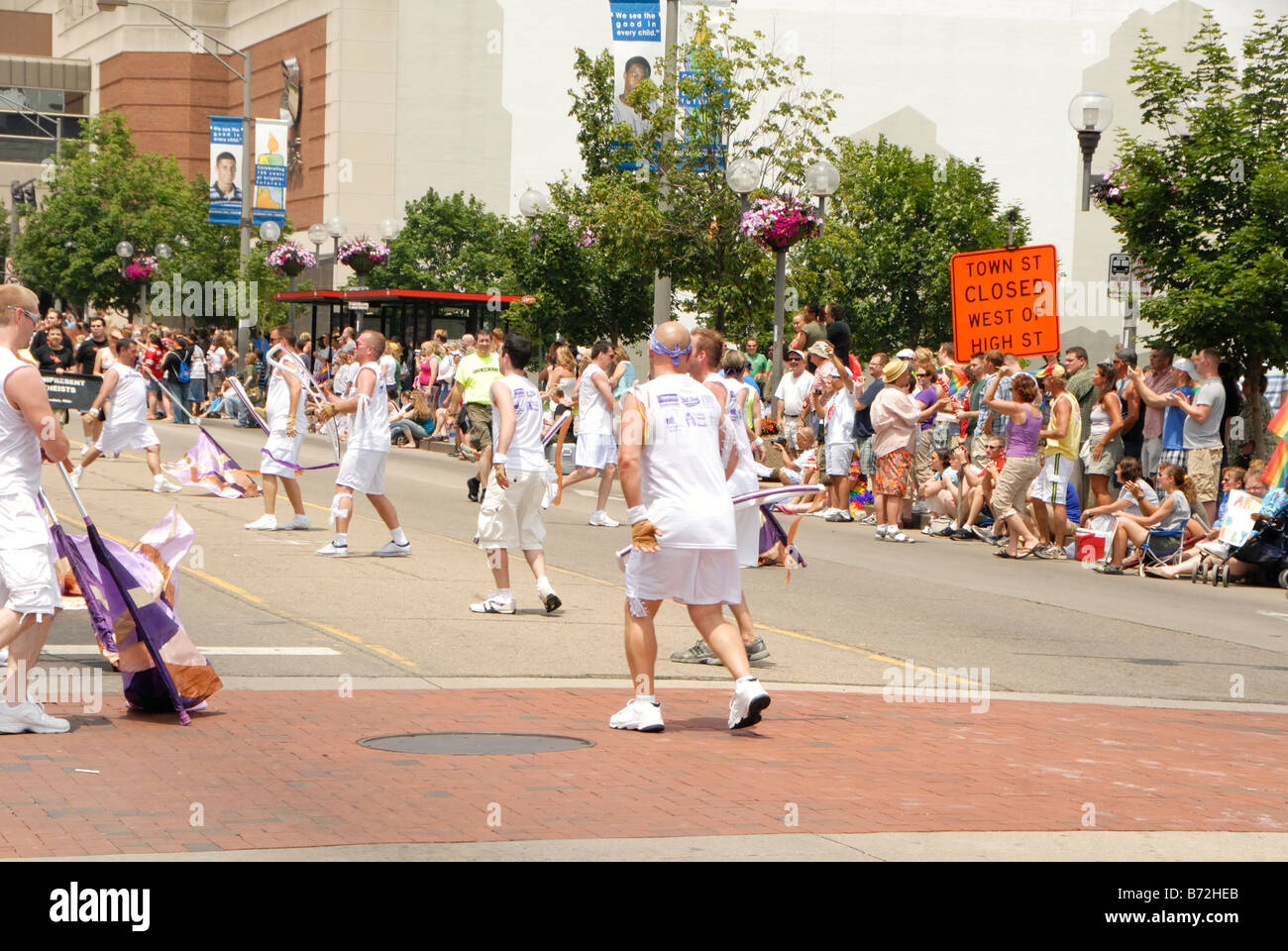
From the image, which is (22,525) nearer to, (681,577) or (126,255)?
(681,577)

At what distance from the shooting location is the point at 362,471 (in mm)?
14422

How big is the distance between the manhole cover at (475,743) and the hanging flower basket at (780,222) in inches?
636

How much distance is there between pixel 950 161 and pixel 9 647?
53.1 m

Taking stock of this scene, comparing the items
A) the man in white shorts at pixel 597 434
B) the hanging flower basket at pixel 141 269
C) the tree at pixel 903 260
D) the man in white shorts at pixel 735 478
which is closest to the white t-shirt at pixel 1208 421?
the man in white shorts at pixel 597 434

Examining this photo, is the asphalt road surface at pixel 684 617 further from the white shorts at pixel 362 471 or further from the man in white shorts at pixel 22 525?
the man in white shorts at pixel 22 525

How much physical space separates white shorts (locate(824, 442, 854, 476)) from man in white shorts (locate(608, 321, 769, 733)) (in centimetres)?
1237

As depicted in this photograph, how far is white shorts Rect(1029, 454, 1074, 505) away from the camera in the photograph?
17406mm

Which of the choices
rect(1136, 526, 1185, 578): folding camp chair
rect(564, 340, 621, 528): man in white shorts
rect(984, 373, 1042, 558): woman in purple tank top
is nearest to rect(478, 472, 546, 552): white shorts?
rect(564, 340, 621, 528): man in white shorts

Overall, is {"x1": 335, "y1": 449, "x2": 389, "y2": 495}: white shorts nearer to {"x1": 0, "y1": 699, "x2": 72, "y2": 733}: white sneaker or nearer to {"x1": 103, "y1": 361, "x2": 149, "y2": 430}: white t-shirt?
{"x1": 103, "y1": 361, "x2": 149, "y2": 430}: white t-shirt

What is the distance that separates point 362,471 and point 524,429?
9.52 ft

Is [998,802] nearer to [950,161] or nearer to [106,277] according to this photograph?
[950,161]

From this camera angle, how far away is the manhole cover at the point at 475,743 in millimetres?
7465

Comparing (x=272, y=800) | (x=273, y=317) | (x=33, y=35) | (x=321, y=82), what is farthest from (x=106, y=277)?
(x=272, y=800)

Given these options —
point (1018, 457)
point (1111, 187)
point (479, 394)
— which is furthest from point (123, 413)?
point (1111, 187)
